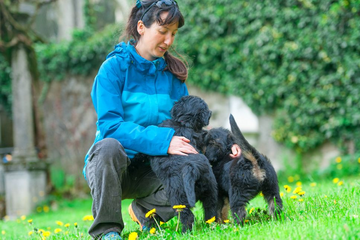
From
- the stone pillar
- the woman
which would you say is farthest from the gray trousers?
the stone pillar

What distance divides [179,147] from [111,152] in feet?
1.58

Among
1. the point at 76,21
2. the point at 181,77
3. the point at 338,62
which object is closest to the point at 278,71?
the point at 338,62

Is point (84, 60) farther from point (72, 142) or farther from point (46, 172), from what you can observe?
point (46, 172)

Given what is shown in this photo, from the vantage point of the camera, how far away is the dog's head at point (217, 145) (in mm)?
3248

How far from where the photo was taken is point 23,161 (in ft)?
25.3

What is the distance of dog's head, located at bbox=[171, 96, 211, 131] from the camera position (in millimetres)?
3139

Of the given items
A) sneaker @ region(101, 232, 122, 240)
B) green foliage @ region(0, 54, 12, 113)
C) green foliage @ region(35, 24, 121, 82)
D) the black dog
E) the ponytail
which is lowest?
sneaker @ region(101, 232, 122, 240)

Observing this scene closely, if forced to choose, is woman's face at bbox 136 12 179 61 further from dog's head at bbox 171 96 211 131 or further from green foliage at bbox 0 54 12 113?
green foliage at bbox 0 54 12 113

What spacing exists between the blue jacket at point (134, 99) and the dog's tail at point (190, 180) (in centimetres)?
26

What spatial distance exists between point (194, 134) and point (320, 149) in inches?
198

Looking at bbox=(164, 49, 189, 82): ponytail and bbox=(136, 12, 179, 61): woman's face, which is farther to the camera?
bbox=(164, 49, 189, 82): ponytail

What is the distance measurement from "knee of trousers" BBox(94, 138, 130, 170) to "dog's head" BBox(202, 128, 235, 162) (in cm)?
69

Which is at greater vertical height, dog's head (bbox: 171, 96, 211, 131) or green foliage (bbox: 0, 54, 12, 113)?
green foliage (bbox: 0, 54, 12, 113)

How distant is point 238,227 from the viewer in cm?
274
